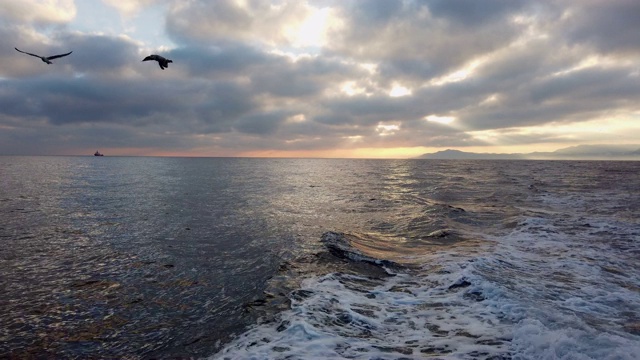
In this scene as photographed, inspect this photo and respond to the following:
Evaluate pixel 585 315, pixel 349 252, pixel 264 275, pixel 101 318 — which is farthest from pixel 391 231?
pixel 101 318

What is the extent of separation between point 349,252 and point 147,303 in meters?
7.88

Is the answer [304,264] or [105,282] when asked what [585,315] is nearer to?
[304,264]

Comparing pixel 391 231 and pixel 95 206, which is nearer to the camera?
pixel 391 231

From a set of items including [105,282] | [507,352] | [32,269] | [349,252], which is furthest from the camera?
[349,252]

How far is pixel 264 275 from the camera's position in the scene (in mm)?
11938

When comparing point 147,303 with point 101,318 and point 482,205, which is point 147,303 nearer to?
point 101,318

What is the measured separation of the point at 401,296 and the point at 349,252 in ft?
15.6

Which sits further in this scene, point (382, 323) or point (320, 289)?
point (320, 289)

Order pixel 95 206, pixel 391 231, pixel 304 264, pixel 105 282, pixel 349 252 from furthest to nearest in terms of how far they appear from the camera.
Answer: pixel 95 206 → pixel 391 231 → pixel 349 252 → pixel 304 264 → pixel 105 282

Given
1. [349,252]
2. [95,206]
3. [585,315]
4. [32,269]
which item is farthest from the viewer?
[95,206]

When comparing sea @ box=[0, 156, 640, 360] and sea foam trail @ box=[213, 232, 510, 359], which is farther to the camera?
sea @ box=[0, 156, 640, 360]

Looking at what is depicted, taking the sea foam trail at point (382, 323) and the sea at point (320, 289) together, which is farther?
the sea at point (320, 289)

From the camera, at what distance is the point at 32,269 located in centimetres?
1224

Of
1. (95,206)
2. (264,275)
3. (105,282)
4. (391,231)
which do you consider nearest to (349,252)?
(264,275)
